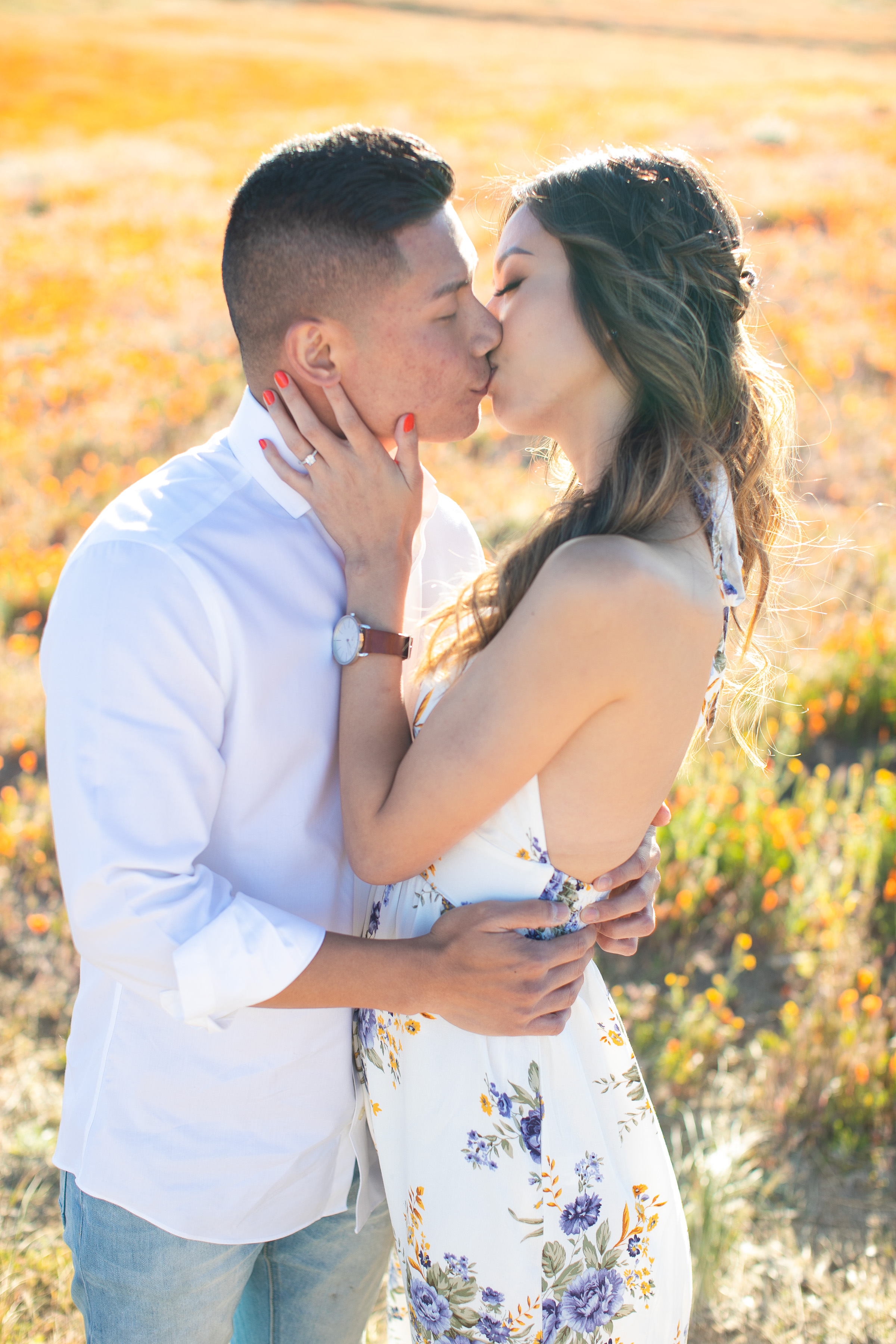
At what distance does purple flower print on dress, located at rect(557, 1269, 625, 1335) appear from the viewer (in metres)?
1.78

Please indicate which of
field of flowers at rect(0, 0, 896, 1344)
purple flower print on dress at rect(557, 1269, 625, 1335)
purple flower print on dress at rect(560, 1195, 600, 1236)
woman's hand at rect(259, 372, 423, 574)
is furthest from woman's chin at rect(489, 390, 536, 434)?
purple flower print on dress at rect(557, 1269, 625, 1335)

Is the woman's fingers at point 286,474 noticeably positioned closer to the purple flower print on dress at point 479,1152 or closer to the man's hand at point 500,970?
the man's hand at point 500,970

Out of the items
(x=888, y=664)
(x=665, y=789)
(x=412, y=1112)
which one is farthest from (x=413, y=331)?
(x=888, y=664)

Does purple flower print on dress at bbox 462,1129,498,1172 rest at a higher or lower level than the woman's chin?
lower

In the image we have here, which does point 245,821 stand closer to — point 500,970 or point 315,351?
point 500,970

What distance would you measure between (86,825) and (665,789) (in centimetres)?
99

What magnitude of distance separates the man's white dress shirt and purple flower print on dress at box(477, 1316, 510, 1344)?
0.33 metres

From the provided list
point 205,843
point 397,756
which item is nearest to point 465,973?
point 397,756

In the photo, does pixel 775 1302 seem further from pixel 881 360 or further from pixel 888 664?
pixel 881 360

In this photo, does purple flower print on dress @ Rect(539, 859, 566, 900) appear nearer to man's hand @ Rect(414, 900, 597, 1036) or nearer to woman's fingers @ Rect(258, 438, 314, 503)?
man's hand @ Rect(414, 900, 597, 1036)

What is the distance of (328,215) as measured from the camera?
69.1 inches

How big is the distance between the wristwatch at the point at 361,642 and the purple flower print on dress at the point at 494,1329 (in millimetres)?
1165

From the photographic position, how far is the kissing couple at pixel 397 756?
1.57 metres

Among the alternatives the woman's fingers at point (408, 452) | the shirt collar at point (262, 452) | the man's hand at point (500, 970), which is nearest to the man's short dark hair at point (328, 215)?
the shirt collar at point (262, 452)
